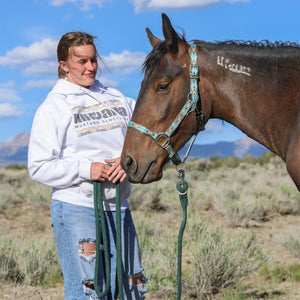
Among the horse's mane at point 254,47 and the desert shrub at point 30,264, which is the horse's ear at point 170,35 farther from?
the desert shrub at point 30,264

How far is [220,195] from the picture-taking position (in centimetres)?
1229

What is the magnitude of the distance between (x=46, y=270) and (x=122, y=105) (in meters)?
3.99

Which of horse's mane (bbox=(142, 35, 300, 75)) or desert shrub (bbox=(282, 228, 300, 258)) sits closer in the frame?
horse's mane (bbox=(142, 35, 300, 75))

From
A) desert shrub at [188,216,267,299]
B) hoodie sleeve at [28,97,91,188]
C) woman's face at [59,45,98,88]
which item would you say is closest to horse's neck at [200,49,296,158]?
woman's face at [59,45,98,88]

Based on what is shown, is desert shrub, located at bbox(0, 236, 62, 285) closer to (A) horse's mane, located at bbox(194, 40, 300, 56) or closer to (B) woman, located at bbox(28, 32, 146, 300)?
(B) woman, located at bbox(28, 32, 146, 300)

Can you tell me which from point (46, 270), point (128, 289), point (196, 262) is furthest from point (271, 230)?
point (128, 289)

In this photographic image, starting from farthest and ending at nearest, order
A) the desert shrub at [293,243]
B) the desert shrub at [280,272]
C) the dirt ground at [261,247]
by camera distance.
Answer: the desert shrub at [293,243], the desert shrub at [280,272], the dirt ground at [261,247]

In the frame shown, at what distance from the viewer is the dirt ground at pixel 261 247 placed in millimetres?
6047

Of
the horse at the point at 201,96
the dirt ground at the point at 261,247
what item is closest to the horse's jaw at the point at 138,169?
the horse at the point at 201,96

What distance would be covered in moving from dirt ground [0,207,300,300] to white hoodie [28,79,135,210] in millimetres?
2902

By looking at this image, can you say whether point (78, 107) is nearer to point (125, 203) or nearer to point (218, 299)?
point (125, 203)

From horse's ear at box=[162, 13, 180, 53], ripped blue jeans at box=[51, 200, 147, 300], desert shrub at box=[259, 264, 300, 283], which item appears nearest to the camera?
horse's ear at box=[162, 13, 180, 53]

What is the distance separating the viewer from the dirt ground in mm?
6047

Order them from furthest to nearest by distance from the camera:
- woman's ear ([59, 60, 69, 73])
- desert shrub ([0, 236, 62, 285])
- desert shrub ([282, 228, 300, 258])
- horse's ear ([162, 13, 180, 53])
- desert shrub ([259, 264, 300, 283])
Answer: desert shrub ([282, 228, 300, 258]), desert shrub ([259, 264, 300, 283]), desert shrub ([0, 236, 62, 285]), woman's ear ([59, 60, 69, 73]), horse's ear ([162, 13, 180, 53])
